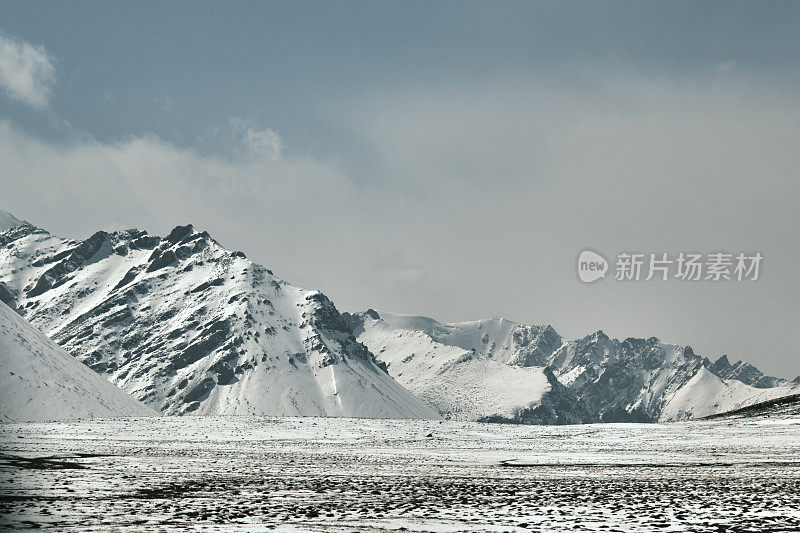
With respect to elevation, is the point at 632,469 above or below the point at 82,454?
above

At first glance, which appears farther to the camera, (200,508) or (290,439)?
(290,439)

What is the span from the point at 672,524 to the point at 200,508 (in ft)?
53.8

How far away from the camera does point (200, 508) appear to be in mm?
26375

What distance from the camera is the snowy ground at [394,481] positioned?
23594 mm

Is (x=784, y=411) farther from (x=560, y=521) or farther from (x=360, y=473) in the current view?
(x=560, y=521)

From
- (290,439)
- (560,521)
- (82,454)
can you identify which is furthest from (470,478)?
(290,439)

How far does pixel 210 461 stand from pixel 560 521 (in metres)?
33.4

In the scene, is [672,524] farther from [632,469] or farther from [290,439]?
[290,439]

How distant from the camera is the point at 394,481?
123 feet

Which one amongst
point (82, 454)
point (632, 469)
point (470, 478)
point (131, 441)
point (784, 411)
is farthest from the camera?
point (784, 411)

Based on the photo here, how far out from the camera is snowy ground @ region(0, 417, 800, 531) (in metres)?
23.6

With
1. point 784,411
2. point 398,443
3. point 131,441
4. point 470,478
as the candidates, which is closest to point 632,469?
point 470,478

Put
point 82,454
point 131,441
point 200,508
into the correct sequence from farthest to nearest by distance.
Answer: point 131,441 → point 82,454 → point 200,508

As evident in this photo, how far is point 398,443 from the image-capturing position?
245 feet
